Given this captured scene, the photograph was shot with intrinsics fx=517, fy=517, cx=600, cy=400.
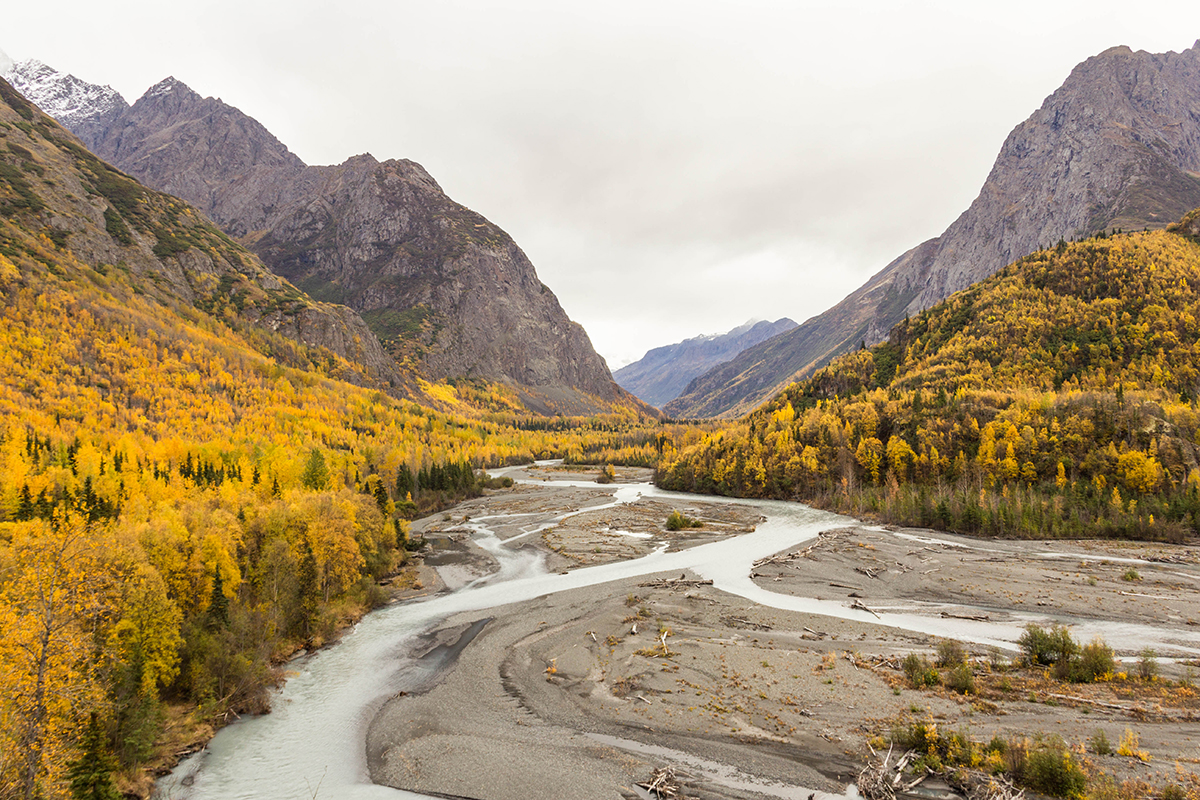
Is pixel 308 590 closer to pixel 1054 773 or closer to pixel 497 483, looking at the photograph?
pixel 1054 773

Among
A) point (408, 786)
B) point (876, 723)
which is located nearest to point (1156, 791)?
point (876, 723)

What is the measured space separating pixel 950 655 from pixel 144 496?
70.4m

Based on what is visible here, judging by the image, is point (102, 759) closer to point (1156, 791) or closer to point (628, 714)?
point (628, 714)

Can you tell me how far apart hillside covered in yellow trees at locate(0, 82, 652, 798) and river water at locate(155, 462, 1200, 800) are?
8.64 ft

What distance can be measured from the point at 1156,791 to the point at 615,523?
69.2 metres

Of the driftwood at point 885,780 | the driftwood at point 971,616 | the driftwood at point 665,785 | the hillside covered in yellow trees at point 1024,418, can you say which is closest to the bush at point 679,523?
the hillside covered in yellow trees at point 1024,418

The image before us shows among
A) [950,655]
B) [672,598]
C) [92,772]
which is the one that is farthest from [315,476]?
[950,655]

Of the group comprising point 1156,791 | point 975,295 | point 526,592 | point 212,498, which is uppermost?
point 975,295

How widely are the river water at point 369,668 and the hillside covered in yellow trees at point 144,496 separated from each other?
8.64 ft

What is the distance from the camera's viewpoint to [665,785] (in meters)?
20.2

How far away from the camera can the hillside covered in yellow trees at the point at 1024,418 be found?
62.9 m

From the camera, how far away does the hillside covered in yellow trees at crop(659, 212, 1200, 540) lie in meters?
62.9

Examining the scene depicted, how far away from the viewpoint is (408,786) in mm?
22203

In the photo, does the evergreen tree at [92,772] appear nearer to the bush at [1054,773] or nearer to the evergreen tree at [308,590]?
the evergreen tree at [308,590]
